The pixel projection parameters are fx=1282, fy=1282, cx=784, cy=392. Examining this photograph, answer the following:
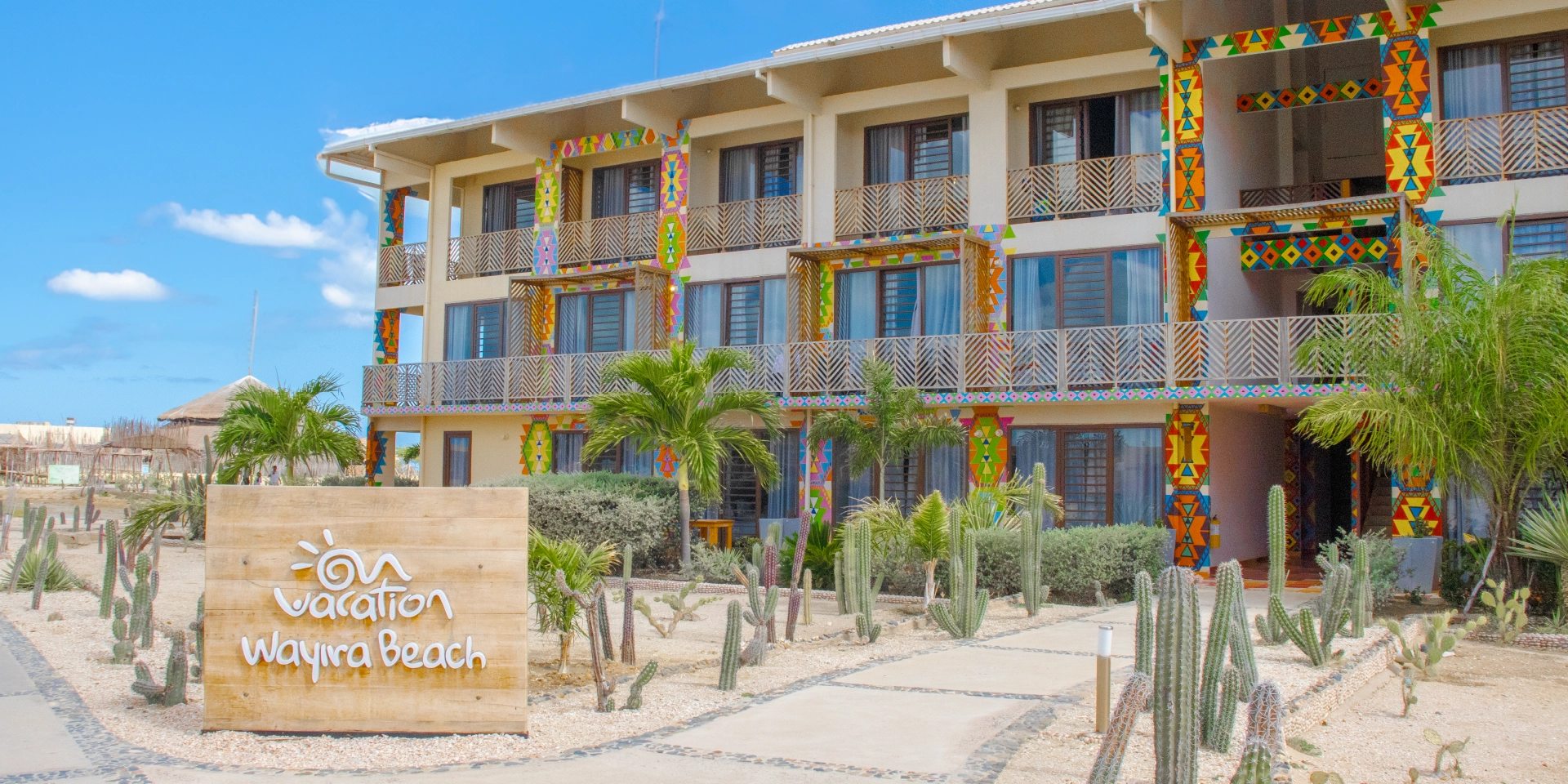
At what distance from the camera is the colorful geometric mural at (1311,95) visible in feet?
60.6

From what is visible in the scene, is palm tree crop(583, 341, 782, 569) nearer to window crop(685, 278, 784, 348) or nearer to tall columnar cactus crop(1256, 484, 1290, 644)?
window crop(685, 278, 784, 348)

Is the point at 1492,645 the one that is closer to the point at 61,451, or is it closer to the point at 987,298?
the point at 987,298

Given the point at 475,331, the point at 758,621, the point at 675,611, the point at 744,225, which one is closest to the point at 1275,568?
the point at 758,621

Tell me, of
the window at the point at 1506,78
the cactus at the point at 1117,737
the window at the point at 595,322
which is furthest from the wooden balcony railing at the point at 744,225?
the cactus at the point at 1117,737

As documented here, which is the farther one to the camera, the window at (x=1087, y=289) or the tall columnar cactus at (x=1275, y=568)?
the window at (x=1087, y=289)

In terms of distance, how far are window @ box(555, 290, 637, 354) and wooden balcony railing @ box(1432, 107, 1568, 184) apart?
42.2ft

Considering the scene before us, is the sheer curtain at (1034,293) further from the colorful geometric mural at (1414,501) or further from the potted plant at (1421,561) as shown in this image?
the potted plant at (1421,561)

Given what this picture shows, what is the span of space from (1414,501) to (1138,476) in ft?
11.5

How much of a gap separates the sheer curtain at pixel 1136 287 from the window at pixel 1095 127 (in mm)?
1555

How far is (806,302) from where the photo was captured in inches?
815

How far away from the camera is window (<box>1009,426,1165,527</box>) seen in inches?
706

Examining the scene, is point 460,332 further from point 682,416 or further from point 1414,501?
point 1414,501

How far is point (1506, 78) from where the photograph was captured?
16.6 meters

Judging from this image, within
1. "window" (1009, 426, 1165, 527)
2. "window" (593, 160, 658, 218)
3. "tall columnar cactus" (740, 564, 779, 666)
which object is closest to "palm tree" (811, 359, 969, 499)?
"window" (1009, 426, 1165, 527)
